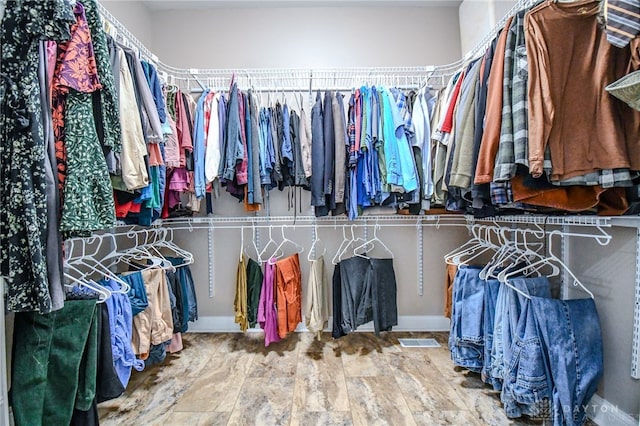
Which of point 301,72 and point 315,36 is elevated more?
point 315,36

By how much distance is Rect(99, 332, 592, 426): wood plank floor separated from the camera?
4.93ft

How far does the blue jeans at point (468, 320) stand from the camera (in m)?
1.71

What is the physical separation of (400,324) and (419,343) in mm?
289

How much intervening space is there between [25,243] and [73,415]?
78 cm

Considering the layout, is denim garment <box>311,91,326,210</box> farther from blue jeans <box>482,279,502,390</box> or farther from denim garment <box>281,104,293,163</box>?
blue jeans <box>482,279,502,390</box>

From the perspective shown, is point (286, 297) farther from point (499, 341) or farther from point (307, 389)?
point (499, 341)

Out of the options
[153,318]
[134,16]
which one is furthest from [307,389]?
[134,16]

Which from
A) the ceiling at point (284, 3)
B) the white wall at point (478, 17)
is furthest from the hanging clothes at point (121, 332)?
the white wall at point (478, 17)

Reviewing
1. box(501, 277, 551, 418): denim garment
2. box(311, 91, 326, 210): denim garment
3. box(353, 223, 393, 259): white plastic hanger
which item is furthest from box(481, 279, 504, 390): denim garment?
box(311, 91, 326, 210): denim garment

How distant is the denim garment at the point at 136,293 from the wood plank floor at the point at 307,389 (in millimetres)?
536

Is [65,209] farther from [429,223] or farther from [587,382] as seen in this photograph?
[429,223]

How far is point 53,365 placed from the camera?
115cm

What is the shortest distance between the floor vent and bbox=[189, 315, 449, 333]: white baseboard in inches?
8.3

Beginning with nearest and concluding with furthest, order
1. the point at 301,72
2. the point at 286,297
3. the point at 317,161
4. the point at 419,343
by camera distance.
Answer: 1. the point at 317,161
2. the point at 286,297
3. the point at 419,343
4. the point at 301,72
